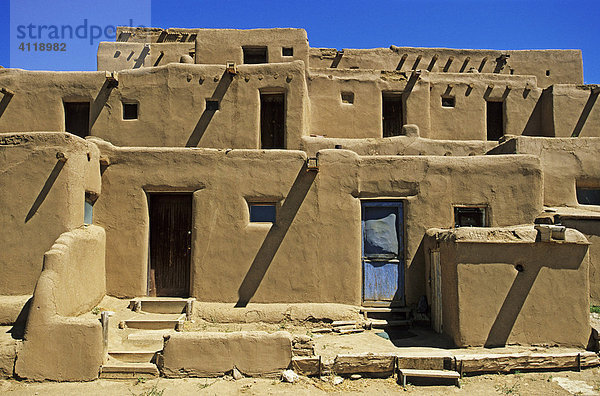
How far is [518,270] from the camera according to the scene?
809 cm

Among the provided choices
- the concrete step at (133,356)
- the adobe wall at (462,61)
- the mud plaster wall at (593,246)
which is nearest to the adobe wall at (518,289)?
the mud plaster wall at (593,246)

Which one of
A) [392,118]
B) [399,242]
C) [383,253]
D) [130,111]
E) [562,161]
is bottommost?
[383,253]

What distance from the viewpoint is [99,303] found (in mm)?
9281

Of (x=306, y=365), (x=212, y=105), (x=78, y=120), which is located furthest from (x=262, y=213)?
(x=78, y=120)

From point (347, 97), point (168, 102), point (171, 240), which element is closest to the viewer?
point (171, 240)

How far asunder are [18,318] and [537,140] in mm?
11999

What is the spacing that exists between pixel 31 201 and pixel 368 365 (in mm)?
6662

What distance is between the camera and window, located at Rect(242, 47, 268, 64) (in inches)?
622

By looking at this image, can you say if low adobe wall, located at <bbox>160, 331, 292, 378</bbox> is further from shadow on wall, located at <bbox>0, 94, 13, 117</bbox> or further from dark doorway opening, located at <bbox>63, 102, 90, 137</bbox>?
shadow on wall, located at <bbox>0, 94, 13, 117</bbox>

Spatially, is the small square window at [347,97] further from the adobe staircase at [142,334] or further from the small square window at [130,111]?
the adobe staircase at [142,334]

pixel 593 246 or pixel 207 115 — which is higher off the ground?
pixel 207 115

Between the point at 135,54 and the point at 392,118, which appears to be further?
the point at 135,54

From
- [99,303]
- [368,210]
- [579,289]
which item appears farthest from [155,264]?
[579,289]

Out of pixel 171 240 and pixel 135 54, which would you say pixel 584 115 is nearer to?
pixel 171 240
